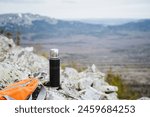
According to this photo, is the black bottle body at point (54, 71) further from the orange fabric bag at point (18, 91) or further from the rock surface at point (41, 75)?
the orange fabric bag at point (18, 91)

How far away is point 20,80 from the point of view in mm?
3541

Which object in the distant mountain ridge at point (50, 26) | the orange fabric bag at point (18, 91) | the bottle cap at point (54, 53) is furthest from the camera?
the distant mountain ridge at point (50, 26)

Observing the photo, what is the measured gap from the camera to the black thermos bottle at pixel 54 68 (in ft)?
11.2

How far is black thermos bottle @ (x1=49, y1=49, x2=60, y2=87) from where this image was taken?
340 centimetres

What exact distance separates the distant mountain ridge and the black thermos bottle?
18.8 inches

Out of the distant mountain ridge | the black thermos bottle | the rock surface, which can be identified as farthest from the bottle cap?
the distant mountain ridge

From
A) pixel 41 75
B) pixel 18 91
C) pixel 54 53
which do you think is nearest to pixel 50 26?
pixel 41 75

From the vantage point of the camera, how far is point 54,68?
136 inches

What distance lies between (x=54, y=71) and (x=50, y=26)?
726 mm

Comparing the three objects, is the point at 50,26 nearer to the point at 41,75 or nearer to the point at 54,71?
the point at 41,75

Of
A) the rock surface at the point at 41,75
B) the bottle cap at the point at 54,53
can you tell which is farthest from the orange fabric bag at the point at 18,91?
the bottle cap at the point at 54,53

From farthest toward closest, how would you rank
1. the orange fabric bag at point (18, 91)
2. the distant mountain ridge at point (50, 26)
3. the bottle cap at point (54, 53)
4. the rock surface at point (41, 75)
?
the distant mountain ridge at point (50, 26), the rock surface at point (41, 75), the bottle cap at point (54, 53), the orange fabric bag at point (18, 91)

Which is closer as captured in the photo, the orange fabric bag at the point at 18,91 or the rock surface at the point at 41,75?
the orange fabric bag at the point at 18,91

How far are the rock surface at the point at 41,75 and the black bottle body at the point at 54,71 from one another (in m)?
0.06
